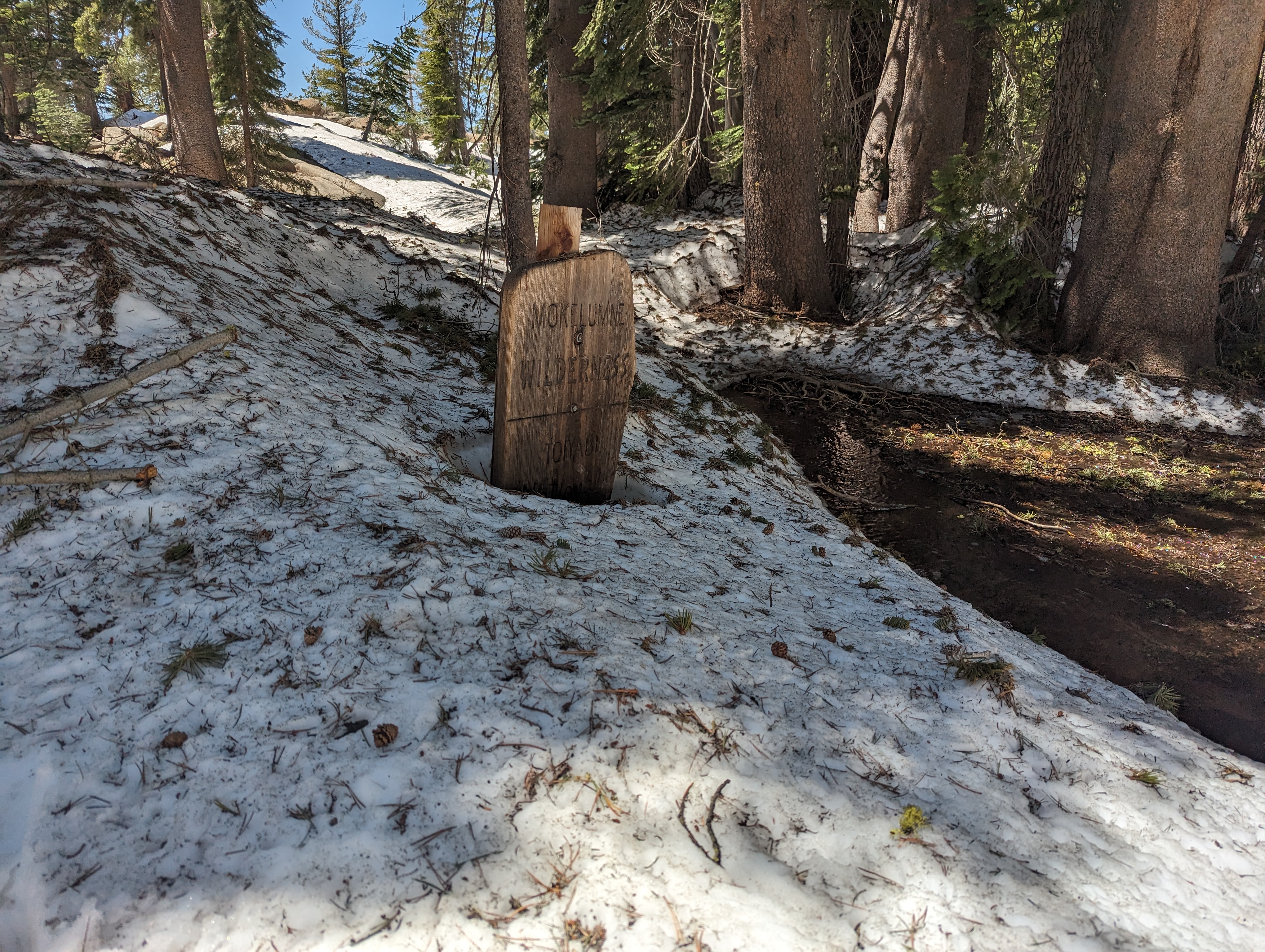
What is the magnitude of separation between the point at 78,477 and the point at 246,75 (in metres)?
18.5

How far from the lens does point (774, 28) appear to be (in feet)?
26.8

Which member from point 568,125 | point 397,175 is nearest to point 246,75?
point 397,175

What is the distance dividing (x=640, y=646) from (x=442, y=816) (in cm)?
98

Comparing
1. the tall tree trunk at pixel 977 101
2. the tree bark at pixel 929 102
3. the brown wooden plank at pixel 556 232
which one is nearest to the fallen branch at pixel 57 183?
the brown wooden plank at pixel 556 232

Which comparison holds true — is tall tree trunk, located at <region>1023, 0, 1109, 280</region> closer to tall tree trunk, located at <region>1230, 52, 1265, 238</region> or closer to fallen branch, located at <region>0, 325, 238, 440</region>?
tall tree trunk, located at <region>1230, 52, 1265, 238</region>

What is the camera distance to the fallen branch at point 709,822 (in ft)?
5.82

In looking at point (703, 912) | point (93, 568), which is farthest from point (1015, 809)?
point (93, 568)

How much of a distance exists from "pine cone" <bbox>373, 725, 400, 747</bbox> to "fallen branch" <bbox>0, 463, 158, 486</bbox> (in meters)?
1.77

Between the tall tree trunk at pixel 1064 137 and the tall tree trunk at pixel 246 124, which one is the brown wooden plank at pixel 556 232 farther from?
the tall tree trunk at pixel 246 124

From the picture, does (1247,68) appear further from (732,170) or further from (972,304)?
(732,170)

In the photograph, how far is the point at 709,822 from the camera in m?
1.86

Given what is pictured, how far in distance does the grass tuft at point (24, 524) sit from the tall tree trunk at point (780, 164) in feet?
26.9

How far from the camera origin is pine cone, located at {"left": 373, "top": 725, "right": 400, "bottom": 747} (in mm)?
1981

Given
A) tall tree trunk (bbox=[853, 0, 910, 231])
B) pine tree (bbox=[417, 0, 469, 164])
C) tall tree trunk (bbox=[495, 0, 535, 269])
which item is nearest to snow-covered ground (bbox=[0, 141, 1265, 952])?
tall tree trunk (bbox=[495, 0, 535, 269])
